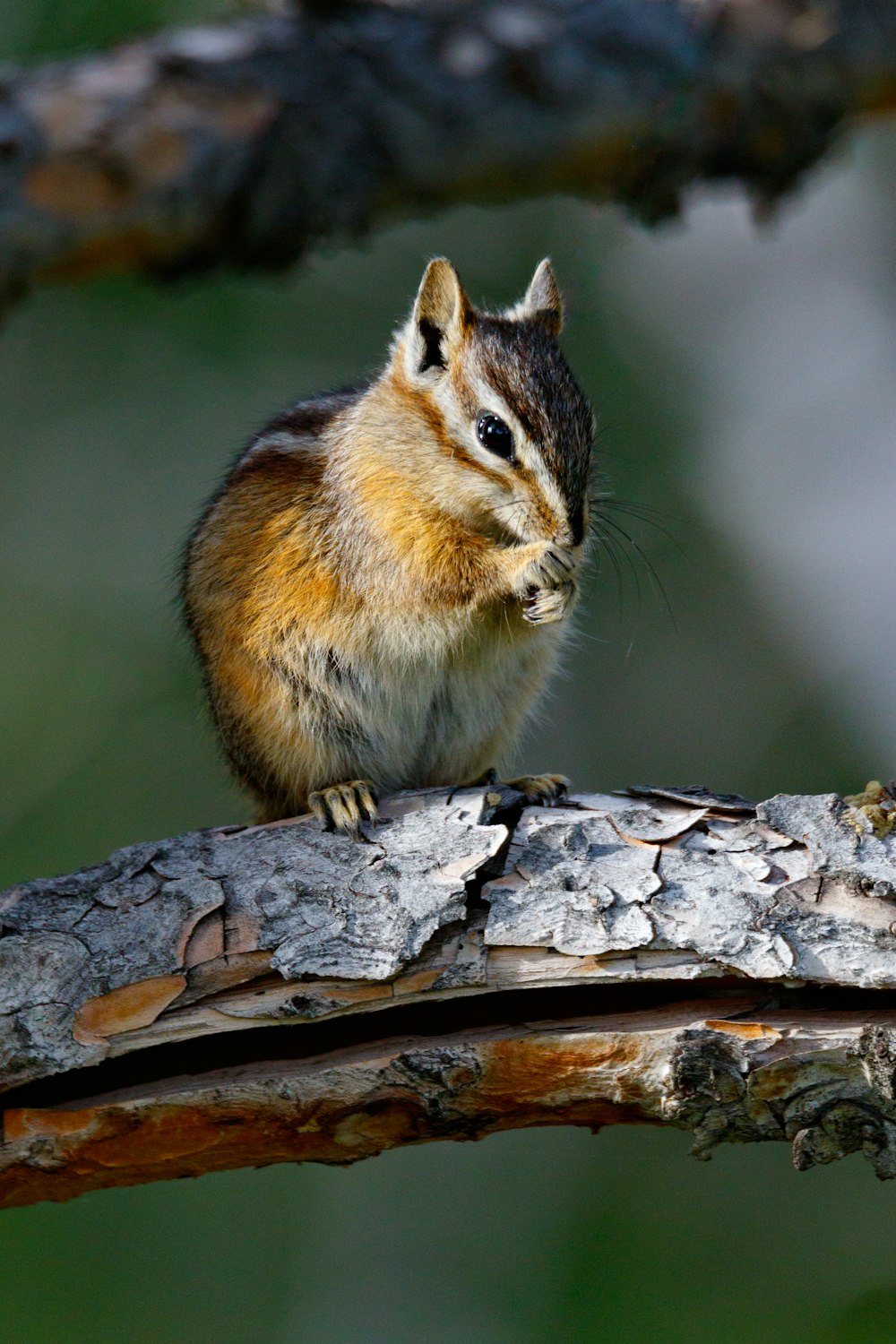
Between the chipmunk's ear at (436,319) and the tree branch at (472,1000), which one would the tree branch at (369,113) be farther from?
the tree branch at (472,1000)

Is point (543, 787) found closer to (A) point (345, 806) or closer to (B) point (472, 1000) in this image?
(A) point (345, 806)

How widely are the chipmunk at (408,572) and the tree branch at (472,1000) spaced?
1.73 feet

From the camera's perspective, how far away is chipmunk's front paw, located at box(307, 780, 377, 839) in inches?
119

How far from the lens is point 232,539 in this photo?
3773mm

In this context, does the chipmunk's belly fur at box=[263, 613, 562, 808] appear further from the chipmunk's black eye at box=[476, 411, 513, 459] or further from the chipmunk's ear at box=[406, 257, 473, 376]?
the chipmunk's ear at box=[406, 257, 473, 376]

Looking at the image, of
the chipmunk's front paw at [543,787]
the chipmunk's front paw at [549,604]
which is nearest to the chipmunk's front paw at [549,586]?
the chipmunk's front paw at [549,604]

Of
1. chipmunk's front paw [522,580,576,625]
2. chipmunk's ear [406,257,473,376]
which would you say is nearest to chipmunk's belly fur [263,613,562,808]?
chipmunk's front paw [522,580,576,625]

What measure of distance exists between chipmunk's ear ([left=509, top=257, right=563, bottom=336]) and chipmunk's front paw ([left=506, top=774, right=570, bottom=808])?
137 cm

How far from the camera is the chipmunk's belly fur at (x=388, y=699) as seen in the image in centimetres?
353

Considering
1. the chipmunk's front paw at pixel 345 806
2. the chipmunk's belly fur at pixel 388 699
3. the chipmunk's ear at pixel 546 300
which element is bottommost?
the chipmunk's front paw at pixel 345 806

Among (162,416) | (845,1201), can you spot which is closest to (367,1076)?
(845,1201)

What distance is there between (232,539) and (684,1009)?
1.93 metres

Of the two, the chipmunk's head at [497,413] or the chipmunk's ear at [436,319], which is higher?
the chipmunk's ear at [436,319]

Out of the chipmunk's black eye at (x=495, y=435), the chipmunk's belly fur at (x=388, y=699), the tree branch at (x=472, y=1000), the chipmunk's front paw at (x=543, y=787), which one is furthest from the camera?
the chipmunk's belly fur at (x=388, y=699)
